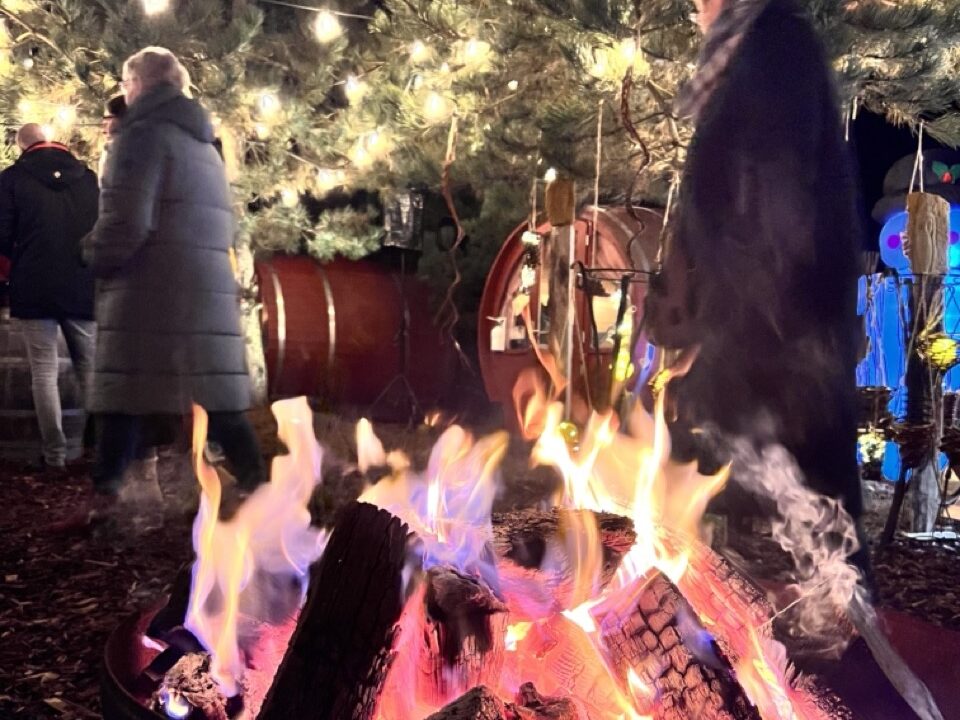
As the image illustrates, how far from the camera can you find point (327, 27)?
267 inches

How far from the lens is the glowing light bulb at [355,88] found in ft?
23.6

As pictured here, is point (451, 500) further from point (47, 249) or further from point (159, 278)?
point (47, 249)

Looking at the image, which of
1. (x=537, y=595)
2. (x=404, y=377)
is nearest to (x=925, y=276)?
(x=537, y=595)

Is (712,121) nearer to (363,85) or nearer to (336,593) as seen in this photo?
(336,593)

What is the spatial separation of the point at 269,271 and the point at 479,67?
3.93m

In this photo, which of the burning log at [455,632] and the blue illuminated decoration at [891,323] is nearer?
the burning log at [455,632]

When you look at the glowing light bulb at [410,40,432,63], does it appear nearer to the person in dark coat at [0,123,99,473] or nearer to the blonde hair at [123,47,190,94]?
the blonde hair at [123,47,190,94]

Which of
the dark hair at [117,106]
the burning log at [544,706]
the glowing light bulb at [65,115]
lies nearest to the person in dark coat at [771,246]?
the burning log at [544,706]

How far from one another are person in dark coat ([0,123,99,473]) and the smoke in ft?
14.4

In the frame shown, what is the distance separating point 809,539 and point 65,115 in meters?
6.21

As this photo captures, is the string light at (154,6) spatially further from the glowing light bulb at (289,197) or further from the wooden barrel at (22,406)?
the wooden barrel at (22,406)

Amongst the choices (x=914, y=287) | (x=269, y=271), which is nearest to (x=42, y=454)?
(x=269, y=271)

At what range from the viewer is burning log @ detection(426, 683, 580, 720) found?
1477 millimetres

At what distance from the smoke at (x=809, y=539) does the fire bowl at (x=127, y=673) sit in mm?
1534
